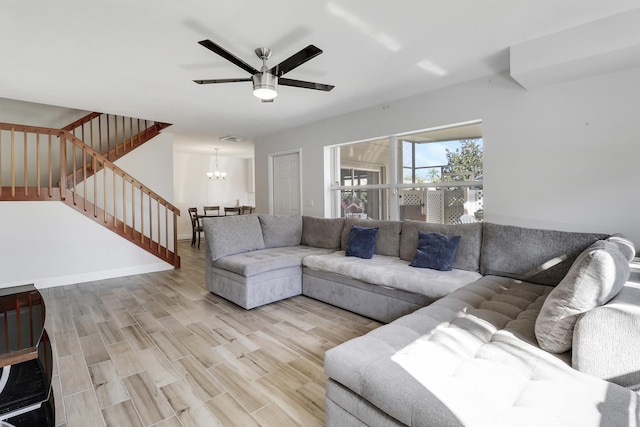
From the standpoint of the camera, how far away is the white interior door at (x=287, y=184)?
5.80m

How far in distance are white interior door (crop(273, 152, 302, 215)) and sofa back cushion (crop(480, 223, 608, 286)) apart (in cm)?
351

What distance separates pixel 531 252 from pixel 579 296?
141 centimetres

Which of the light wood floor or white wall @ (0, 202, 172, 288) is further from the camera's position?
white wall @ (0, 202, 172, 288)

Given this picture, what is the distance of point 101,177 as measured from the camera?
5.28 m

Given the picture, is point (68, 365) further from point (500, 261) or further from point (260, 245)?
point (500, 261)

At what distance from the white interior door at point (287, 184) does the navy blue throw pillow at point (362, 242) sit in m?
2.12

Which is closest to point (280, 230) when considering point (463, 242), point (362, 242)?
point (362, 242)

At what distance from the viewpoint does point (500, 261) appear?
2.75 meters

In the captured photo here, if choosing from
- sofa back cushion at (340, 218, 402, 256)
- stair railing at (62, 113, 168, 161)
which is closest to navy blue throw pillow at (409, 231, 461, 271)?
sofa back cushion at (340, 218, 402, 256)

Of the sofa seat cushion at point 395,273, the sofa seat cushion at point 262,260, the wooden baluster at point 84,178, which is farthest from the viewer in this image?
the wooden baluster at point 84,178

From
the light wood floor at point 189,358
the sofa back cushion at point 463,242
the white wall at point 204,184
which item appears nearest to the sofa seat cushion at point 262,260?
the light wood floor at point 189,358

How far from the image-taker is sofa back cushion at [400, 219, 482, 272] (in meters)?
2.93

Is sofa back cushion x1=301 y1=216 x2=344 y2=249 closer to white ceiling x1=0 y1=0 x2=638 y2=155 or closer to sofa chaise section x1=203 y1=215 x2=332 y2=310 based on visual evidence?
sofa chaise section x1=203 y1=215 x2=332 y2=310

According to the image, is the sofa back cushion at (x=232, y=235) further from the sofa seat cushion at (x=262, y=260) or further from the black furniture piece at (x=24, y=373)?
the black furniture piece at (x=24, y=373)
